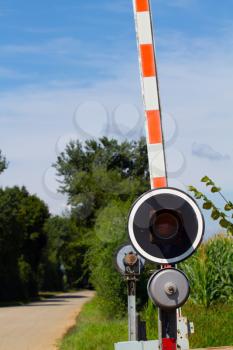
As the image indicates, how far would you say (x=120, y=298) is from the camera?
58.2 feet

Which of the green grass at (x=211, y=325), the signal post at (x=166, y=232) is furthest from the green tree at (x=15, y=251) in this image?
the signal post at (x=166, y=232)

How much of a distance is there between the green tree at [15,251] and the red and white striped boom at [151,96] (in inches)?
1501

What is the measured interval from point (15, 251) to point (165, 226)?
4191 centimetres

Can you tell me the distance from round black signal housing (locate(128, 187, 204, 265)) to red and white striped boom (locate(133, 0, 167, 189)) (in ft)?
3.45

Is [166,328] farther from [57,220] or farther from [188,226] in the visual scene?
[57,220]

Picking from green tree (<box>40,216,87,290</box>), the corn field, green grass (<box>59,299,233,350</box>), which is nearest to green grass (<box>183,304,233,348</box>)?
green grass (<box>59,299,233,350</box>)

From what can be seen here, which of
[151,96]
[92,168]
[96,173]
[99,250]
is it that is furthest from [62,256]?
[151,96]

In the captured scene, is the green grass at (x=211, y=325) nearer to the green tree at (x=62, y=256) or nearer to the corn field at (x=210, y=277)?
the corn field at (x=210, y=277)

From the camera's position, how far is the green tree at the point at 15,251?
43094mm

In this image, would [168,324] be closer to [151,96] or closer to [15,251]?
[151,96]

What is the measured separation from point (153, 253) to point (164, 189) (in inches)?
13.5

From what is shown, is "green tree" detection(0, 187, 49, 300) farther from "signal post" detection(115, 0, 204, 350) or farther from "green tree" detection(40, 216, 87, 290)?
"signal post" detection(115, 0, 204, 350)

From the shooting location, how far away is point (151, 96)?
16.5 ft

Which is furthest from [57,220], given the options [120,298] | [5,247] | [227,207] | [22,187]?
[227,207]
